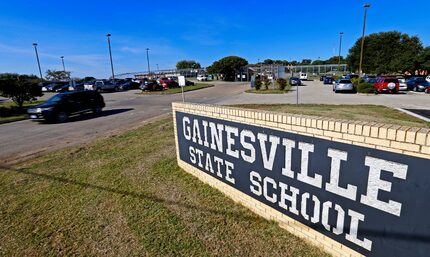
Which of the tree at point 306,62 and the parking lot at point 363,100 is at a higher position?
the tree at point 306,62

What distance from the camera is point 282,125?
3.47 m

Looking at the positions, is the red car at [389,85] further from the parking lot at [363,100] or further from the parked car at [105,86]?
the parked car at [105,86]

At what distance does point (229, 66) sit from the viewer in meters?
69.9

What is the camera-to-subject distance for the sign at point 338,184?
237 centimetres

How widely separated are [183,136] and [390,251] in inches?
178

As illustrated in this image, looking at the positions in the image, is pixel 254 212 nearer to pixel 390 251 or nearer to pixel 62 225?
pixel 390 251

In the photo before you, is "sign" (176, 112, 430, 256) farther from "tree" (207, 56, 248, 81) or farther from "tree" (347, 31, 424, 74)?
"tree" (207, 56, 248, 81)

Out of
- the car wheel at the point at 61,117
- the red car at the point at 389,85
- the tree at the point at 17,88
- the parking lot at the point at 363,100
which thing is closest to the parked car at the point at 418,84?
the parking lot at the point at 363,100

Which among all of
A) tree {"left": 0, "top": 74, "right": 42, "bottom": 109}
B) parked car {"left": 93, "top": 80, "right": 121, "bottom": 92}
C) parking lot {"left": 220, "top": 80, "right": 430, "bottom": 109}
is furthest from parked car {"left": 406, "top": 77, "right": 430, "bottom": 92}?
parked car {"left": 93, "top": 80, "right": 121, "bottom": 92}

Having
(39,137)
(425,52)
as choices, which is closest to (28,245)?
(39,137)

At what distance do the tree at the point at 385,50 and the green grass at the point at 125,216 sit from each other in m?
61.9

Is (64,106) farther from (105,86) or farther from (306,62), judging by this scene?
(306,62)

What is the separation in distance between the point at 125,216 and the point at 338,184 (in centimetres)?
351

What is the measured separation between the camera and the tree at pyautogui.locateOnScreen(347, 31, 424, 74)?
54.5 meters
